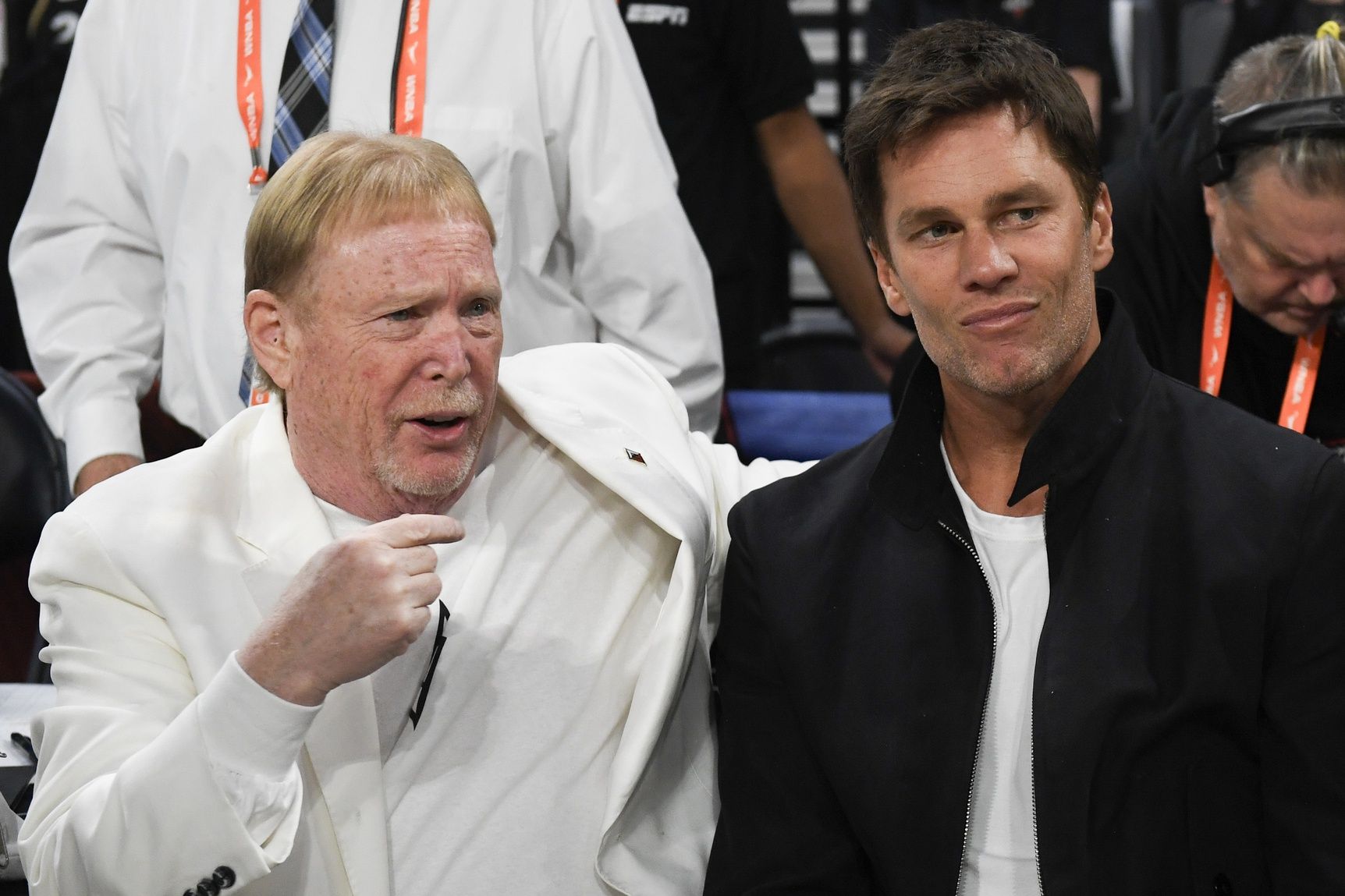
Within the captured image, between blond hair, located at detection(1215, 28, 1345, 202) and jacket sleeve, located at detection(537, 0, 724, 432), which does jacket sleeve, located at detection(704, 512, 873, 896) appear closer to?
jacket sleeve, located at detection(537, 0, 724, 432)

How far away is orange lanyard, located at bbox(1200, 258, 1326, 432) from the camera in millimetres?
2742

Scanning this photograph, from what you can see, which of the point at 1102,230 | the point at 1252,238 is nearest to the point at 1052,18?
the point at 1252,238

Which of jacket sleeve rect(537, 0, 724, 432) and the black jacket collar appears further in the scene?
jacket sleeve rect(537, 0, 724, 432)

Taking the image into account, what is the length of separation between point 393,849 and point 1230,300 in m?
1.69

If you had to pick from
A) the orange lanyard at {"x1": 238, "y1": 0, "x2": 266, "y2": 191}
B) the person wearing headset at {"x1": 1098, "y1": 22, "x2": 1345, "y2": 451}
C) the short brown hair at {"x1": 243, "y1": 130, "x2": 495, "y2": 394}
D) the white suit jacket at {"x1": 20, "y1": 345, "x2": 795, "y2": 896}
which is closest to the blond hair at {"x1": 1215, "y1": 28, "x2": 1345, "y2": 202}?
the person wearing headset at {"x1": 1098, "y1": 22, "x2": 1345, "y2": 451}

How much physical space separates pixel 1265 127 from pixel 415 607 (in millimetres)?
1648

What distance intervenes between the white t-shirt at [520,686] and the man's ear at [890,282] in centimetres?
44

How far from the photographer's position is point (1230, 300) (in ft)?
9.29

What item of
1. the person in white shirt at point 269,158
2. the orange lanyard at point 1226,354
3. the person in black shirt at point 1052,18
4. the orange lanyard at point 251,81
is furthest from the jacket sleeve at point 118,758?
the person in black shirt at point 1052,18

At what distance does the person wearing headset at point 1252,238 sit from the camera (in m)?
2.63

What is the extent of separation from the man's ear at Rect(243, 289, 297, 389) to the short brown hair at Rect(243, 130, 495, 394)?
0.02 meters

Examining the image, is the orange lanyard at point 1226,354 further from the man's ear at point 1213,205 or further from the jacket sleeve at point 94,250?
the jacket sleeve at point 94,250

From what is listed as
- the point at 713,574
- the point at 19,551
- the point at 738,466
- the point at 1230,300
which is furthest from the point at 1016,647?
the point at 19,551

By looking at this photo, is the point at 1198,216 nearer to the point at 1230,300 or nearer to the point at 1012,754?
the point at 1230,300
